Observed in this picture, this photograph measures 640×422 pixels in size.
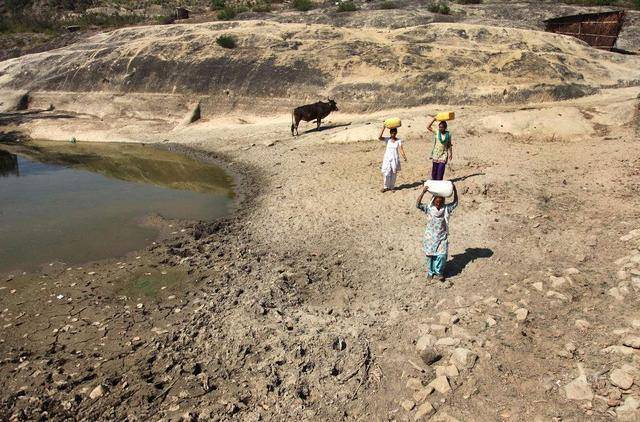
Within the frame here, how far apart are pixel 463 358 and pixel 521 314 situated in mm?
1107

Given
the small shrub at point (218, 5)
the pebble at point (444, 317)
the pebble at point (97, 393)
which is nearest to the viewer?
the pebble at point (97, 393)

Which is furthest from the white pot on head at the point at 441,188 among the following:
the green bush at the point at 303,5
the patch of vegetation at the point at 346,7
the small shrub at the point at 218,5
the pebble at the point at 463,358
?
the small shrub at the point at 218,5

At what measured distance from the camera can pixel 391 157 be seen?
10242 mm

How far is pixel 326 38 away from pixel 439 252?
19632mm

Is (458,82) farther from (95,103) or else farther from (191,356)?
(95,103)

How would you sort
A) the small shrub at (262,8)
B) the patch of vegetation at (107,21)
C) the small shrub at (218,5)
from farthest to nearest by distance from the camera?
the patch of vegetation at (107,21) → the small shrub at (218,5) → the small shrub at (262,8)

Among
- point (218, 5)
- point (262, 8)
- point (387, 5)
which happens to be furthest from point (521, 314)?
point (218, 5)

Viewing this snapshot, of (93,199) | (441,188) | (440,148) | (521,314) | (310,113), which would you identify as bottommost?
(93,199)

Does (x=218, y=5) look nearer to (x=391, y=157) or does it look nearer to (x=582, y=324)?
(x=391, y=157)

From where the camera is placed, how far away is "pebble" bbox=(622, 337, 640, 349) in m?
4.65

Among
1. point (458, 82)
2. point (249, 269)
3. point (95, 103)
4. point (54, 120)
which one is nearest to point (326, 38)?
point (458, 82)

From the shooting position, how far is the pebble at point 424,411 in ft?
14.6

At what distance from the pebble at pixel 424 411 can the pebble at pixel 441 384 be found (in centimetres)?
23

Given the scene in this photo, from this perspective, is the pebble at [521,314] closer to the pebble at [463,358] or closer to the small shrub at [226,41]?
the pebble at [463,358]
